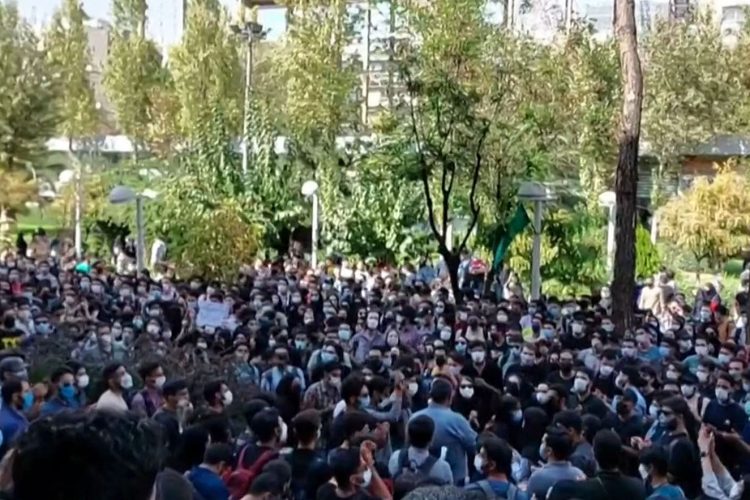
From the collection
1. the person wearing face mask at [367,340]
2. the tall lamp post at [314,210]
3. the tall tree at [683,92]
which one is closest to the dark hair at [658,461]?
the person wearing face mask at [367,340]

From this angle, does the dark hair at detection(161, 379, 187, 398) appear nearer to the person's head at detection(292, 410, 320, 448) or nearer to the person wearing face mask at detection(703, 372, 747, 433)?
the person's head at detection(292, 410, 320, 448)

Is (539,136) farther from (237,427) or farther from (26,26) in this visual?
(26,26)

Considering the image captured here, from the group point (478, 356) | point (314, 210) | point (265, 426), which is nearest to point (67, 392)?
point (265, 426)

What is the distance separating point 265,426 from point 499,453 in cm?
142

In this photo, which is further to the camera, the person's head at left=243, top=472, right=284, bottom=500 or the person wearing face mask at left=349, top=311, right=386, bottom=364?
the person wearing face mask at left=349, top=311, right=386, bottom=364

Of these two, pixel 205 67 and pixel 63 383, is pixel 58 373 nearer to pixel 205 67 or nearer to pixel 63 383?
pixel 63 383

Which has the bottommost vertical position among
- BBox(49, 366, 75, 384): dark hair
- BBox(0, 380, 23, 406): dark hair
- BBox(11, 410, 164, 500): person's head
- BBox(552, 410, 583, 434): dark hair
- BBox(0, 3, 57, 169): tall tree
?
BBox(552, 410, 583, 434): dark hair

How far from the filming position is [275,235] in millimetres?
31516

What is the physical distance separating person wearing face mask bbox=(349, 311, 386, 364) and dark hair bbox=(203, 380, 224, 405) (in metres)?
3.85

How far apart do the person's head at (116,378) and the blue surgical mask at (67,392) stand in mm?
324

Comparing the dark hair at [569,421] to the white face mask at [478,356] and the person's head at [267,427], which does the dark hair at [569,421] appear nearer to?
the person's head at [267,427]

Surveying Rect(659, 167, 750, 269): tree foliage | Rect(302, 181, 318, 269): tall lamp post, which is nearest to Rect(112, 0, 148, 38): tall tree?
Rect(302, 181, 318, 269): tall lamp post

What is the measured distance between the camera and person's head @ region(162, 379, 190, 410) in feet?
26.8

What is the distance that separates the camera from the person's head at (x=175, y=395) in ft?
26.8
